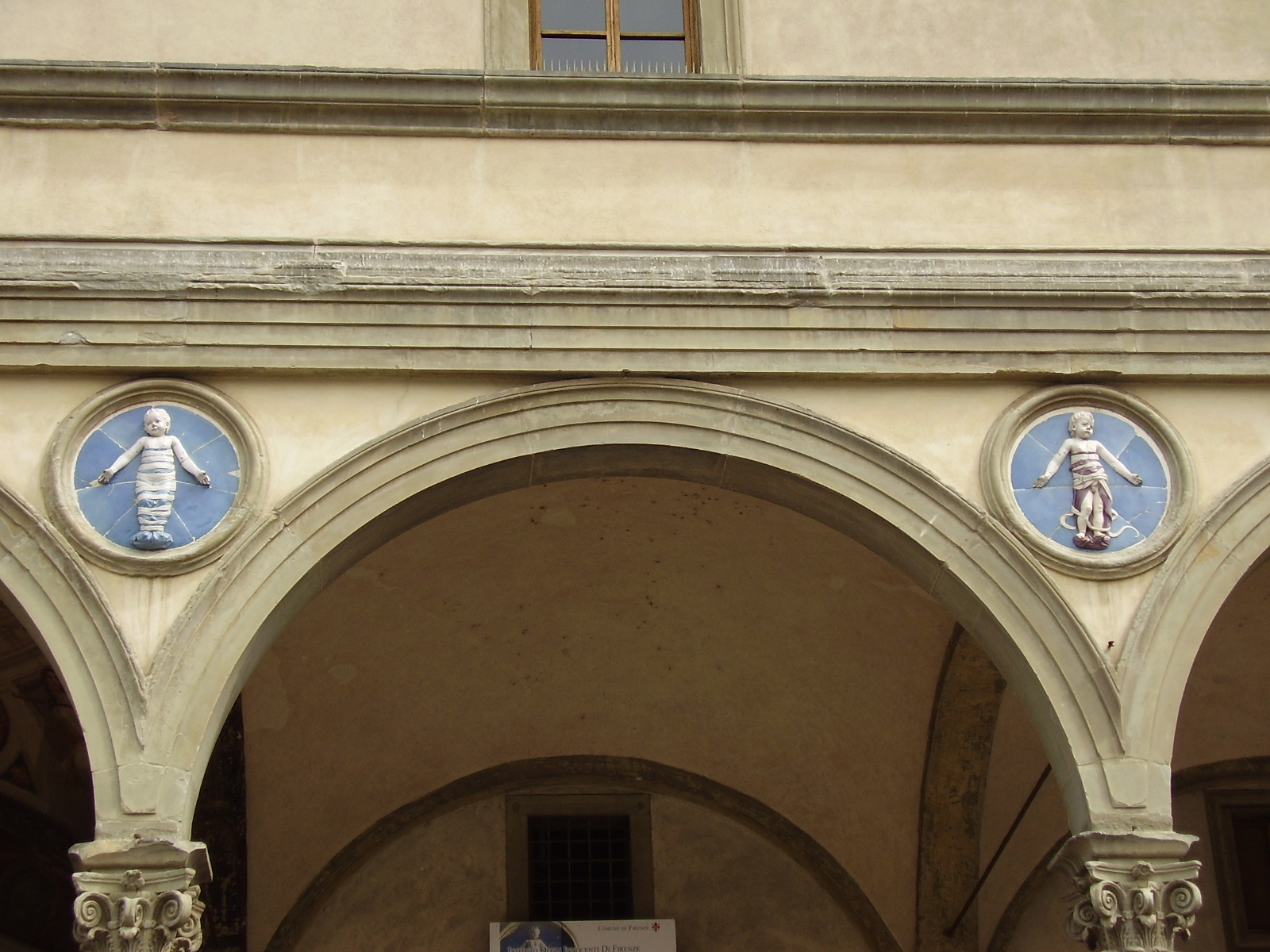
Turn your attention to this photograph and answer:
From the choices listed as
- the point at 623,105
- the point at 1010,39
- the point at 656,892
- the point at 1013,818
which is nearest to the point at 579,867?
the point at 656,892

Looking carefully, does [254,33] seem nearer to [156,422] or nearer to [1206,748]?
[156,422]

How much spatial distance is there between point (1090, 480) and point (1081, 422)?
0.89 feet

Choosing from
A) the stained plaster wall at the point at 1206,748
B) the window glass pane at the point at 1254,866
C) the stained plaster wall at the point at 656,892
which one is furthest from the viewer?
the window glass pane at the point at 1254,866

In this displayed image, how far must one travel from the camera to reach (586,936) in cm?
986

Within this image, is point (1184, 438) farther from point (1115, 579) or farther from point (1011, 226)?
point (1011, 226)

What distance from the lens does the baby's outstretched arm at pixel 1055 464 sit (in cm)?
745

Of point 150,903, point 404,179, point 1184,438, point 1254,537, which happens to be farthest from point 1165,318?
point 150,903

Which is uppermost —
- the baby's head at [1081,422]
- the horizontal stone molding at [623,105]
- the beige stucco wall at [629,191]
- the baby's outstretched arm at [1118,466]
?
the horizontal stone molding at [623,105]

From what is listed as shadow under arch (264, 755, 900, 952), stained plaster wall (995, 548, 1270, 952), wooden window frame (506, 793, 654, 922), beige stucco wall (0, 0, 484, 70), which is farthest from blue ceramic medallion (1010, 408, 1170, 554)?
wooden window frame (506, 793, 654, 922)

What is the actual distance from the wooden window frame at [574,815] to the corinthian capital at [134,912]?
11.9 feet

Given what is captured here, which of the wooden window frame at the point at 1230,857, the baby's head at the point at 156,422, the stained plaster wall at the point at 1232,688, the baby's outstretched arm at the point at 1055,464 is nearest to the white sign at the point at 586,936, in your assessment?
the stained plaster wall at the point at 1232,688

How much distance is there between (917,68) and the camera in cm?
842

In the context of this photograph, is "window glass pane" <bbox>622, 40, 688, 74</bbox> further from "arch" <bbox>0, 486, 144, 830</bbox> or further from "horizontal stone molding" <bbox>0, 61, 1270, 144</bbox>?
"arch" <bbox>0, 486, 144, 830</bbox>

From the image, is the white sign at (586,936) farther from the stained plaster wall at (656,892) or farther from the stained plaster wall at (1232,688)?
the stained plaster wall at (1232,688)
